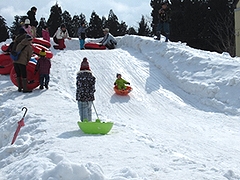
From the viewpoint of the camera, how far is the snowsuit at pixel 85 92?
6766mm

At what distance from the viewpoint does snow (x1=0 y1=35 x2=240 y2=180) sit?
13.9ft

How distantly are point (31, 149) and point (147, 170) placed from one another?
79.1 inches

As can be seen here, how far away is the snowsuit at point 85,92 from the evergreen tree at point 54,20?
3132 cm

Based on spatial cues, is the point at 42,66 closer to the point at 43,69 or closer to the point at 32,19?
the point at 43,69

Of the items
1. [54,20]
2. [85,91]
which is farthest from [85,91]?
[54,20]

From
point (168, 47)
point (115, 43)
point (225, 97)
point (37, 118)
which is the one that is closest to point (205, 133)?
point (225, 97)

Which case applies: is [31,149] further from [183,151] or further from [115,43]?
[115,43]

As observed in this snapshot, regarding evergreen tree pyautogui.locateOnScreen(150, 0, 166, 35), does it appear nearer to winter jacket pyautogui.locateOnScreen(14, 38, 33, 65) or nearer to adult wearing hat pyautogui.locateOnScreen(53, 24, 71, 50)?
adult wearing hat pyautogui.locateOnScreen(53, 24, 71, 50)

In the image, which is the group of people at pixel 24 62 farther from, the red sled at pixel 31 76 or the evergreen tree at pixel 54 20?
the evergreen tree at pixel 54 20

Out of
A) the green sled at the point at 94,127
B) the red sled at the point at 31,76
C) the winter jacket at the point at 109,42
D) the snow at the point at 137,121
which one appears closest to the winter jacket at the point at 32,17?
the snow at the point at 137,121

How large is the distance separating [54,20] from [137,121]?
31271 millimetres

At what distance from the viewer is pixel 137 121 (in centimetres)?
852

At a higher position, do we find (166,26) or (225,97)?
(166,26)

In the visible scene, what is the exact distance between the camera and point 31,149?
5320 millimetres
